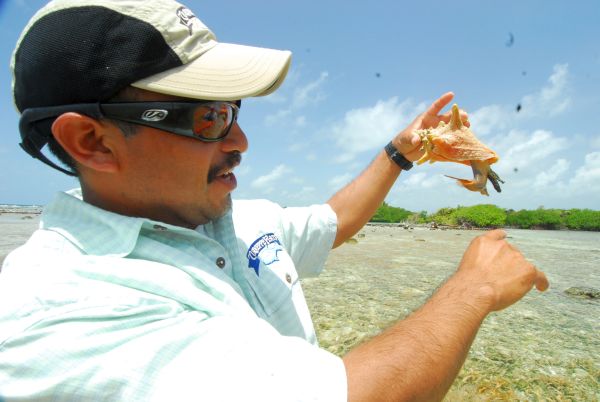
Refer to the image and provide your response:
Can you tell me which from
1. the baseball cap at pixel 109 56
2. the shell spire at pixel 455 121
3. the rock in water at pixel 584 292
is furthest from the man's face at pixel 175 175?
the rock in water at pixel 584 292

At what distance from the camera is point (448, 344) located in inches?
53.4

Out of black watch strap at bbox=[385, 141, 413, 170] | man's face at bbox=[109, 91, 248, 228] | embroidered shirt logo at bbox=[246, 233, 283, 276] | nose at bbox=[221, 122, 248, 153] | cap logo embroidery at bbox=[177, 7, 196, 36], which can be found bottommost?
embroidered shirt logo at bbox=[246, 233, 283, 276]

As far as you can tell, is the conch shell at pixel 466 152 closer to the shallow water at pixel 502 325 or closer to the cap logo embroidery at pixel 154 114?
the shallow water at pixel 502 325

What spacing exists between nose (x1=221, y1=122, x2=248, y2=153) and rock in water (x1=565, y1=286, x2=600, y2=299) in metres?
4.51

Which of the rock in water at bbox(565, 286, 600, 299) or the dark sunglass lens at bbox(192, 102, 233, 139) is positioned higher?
the dark sunglass lens at bbox(192, 102, 233, 139)

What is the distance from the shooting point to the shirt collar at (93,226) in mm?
1438

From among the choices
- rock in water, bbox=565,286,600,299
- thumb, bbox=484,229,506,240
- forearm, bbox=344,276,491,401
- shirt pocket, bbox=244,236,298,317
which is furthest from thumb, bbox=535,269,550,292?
rock in water, bbox=565,286,600,299

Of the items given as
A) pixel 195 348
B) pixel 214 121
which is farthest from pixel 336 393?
pixel 214 121

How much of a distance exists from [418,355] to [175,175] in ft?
4.02

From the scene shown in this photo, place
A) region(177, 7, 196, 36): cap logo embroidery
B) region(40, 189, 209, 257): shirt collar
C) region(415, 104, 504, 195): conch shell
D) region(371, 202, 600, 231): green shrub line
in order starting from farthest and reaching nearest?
region(371, 202, 600, 231): green shrub line, region(415, 104, 504, 195): conch shell, region(177, 7, 196, 36): cap logo embroidery, region(40, 189, 209, 257): shirt collar

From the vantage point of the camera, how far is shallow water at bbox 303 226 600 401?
103 inches

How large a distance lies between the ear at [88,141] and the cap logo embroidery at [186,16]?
1.83 ft

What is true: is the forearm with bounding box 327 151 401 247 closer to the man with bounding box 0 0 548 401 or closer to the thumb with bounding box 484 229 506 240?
the man with bounding box 0 0 548 401

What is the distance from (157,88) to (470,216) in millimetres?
18893
